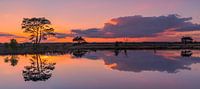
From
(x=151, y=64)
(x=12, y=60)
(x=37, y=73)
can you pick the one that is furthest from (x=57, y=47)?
(x=37, y=73)

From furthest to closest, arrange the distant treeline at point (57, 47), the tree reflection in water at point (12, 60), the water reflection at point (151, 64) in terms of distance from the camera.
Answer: the distant treeline at point (57, 47) → the tree reflection in water at point (12, 60) → the water reflection at point (151, 64)

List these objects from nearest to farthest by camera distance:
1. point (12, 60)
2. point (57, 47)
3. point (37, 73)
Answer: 1. point (37, 73)
2. point (12, 60)
3. point (57, 47)

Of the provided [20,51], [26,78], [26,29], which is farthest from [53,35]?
[26,78]

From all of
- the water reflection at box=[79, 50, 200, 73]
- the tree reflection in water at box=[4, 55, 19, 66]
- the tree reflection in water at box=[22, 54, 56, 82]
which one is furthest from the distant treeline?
the tree reflection in water at box=[22, 54, 56, 82]

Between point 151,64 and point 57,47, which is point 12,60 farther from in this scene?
point 57,47

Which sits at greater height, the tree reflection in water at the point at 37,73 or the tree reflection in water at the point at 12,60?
Answer: the tree reflection in water at the point at 37,73

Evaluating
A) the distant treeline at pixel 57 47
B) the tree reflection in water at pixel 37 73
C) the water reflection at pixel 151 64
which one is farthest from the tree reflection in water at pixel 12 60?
the distant treeline at pixel 57 47

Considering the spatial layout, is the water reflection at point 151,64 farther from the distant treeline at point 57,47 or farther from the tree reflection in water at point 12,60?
the distant treeline at point 57,47

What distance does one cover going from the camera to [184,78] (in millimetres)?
35812

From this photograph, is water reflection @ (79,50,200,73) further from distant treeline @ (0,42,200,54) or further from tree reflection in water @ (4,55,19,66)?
distant treeline @ (0,42,200,54)

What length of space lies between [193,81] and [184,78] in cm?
254

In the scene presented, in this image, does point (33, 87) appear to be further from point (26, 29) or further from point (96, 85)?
point (26, 29)

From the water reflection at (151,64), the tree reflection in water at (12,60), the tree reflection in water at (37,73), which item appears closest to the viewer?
the tree reflection in water at (37,73)

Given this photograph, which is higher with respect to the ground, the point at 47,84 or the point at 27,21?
the point at 27,21
